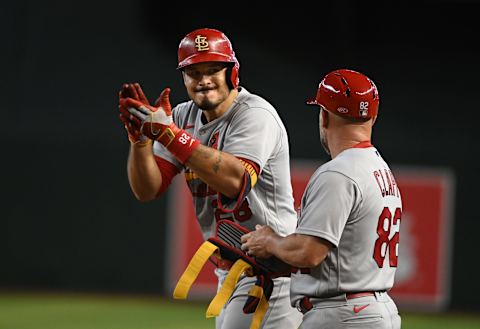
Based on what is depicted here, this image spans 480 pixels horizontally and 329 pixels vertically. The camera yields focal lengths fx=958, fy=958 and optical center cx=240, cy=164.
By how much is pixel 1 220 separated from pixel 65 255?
1027mm

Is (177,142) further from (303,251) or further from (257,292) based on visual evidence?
(303,251)

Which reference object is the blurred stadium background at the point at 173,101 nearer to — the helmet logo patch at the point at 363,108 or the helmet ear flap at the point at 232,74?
the helmet ear flap at the point at 232,74

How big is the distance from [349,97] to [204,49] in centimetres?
110

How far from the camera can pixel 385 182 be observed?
161 inches

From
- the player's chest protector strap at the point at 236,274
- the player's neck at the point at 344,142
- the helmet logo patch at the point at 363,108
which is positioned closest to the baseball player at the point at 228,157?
the player's chest protector strap at the point at 236,274

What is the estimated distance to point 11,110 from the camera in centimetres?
1359

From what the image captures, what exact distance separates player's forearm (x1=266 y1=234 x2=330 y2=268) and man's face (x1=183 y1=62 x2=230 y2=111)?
1.24 meters

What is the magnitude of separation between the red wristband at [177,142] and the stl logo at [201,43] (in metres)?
0.54

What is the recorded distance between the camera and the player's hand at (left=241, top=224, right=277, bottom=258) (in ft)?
13.7

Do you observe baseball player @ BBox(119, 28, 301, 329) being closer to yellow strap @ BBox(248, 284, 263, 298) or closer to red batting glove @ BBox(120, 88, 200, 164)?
red batting glove @ BBox(120, 88, 200, 164)

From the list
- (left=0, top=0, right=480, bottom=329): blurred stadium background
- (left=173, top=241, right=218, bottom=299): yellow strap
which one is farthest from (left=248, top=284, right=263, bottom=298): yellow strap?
(left=0, top=0, right=480, bottom=329): blurred stadium background

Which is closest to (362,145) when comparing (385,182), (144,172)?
(385,182)

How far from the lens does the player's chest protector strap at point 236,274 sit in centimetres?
440

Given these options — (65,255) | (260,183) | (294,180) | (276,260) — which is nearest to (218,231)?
(260,183)
